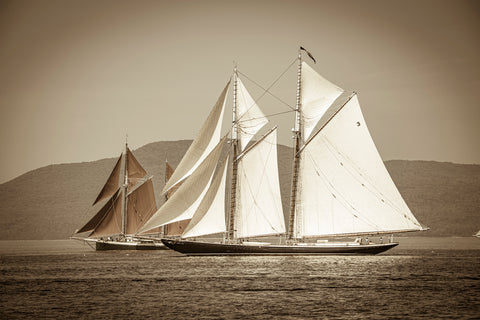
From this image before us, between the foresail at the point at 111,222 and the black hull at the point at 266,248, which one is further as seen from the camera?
the foresail at the point at 111,222

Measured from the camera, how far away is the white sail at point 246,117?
8050 cm

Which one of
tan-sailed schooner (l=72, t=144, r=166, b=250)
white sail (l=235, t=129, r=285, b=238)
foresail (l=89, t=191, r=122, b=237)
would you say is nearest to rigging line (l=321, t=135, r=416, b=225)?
white sail (l=235, t=129, r=285, b=238)

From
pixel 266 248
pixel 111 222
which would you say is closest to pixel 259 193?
pixel 266 248

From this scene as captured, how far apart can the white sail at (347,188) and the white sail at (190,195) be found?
38.4 ft

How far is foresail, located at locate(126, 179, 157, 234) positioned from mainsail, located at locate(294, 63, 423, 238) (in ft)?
113

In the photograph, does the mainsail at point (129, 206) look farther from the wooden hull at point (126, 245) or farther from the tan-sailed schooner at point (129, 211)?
the wooden hull at point (126, 245)

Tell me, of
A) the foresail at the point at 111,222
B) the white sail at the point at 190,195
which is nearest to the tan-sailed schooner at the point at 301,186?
the white sail at the point at 190,195

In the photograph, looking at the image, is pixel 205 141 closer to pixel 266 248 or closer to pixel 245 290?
pixel 266 248

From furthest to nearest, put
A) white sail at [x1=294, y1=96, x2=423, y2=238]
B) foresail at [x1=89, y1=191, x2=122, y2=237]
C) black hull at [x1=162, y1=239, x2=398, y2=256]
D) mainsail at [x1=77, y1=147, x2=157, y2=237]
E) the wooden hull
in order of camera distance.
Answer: the wooden hull < mainsail at [x1=77, y1=147, x2=157, y2=237] < foresail at [x1=89, y1=191, x2=122, y2=237] < black hull at [x1=162, y1=239, x2=398, y2=256] < white sail at [x1=294, y1=96, x2=423, y2=238]

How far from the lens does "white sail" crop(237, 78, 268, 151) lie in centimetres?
8050

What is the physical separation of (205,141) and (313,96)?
46.9 feet

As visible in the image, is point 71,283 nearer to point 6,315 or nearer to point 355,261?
point 6,315

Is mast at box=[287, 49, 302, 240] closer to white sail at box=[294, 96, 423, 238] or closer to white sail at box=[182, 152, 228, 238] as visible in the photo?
white sail at box=[294, 96, 423, 238]

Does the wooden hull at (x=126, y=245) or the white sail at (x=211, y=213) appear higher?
the white sail at (x=211, y=213)
